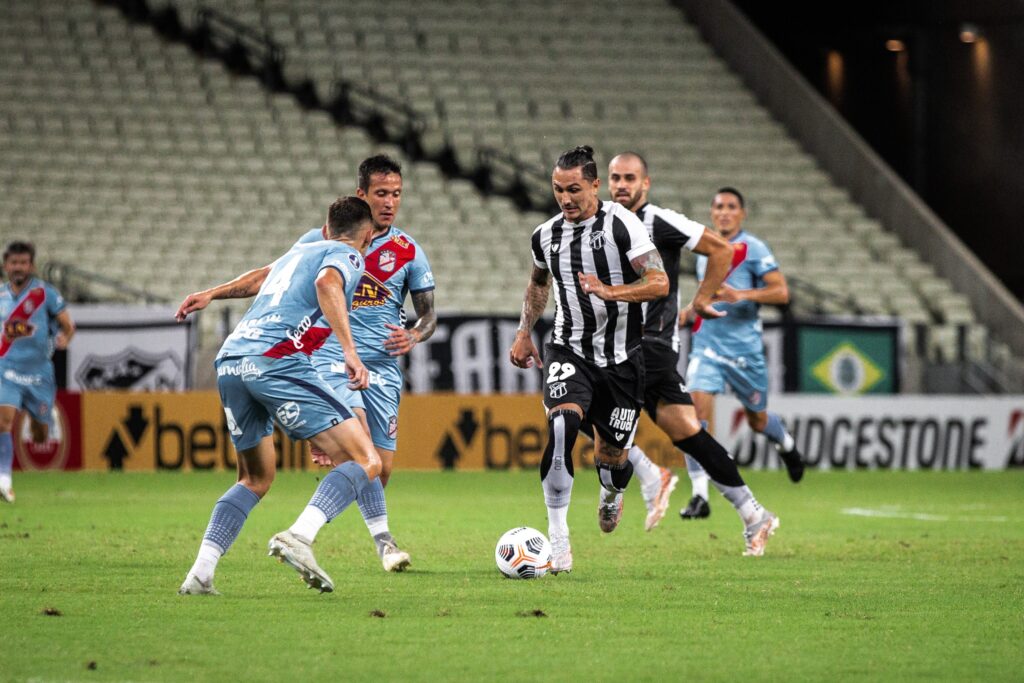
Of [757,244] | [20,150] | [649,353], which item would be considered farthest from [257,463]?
[20,150]

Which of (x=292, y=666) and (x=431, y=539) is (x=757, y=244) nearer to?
(x=431, y=539)

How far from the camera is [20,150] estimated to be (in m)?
22.6

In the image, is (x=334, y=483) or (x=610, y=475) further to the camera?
(x=610, y=475)

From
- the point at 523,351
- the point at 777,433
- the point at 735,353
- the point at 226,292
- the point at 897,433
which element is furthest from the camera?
the point at 897,433

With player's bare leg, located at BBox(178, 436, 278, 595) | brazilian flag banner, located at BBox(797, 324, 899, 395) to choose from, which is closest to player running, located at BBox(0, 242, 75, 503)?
player's bare leg, located at BBox(178, 436, 278, 595)

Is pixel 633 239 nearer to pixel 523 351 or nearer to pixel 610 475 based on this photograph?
pixel 523 351

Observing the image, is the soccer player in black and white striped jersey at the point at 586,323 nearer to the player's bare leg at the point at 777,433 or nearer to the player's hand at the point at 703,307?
the player's hand at the point at 703,307

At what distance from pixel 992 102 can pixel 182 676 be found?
22.1 metres

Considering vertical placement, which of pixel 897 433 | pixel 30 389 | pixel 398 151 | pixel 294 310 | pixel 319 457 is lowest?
pixel 897 433

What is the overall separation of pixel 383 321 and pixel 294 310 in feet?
6.16

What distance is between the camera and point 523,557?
27.5 ft

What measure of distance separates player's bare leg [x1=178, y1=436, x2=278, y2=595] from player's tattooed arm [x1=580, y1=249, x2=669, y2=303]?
1.81m

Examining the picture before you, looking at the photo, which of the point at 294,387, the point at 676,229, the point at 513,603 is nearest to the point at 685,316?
the point at 676,229

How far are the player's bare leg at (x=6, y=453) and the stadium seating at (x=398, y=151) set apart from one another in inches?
270
